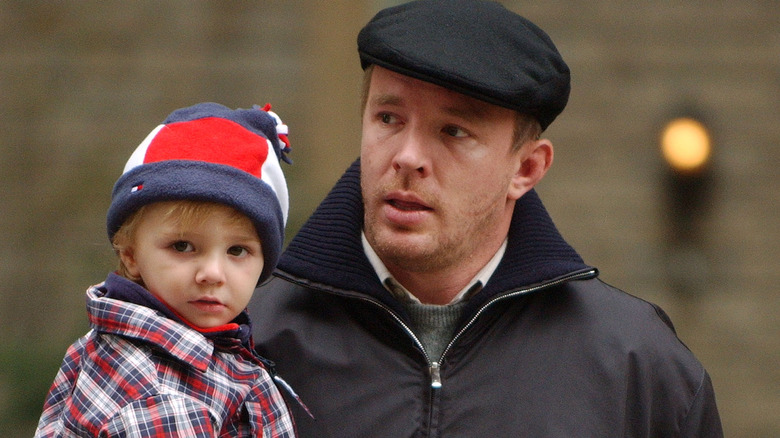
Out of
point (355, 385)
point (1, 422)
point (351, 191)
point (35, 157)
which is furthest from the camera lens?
point (35, 157)

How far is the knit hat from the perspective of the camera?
238 centimetres

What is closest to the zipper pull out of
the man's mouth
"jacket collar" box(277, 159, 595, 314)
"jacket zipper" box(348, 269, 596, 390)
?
"jacket zipper" box(348, 269, 596, 390)

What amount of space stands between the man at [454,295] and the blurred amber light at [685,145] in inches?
109

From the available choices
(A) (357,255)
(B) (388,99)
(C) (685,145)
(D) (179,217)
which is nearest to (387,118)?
(B) (388,99)

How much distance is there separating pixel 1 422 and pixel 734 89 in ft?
11.1

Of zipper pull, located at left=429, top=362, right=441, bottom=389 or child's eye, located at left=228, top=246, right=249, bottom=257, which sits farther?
zipper pull, located at left=429, top=362, right=441, bottom=389

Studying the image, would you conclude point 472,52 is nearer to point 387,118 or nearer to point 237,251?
point 387,118

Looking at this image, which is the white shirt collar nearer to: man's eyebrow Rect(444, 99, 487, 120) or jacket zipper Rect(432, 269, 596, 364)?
jacket zipper Rect(432, 269, 596, 364)

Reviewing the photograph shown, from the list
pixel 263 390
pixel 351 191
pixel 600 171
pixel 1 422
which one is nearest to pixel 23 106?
pixel 1 422

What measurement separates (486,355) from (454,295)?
211 mm

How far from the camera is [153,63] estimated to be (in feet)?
17.7

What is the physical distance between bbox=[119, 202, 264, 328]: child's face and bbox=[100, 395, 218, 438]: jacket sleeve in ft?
→ 0.68

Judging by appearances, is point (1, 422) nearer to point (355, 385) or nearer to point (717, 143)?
point (355, 385)

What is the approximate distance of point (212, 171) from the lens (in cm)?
241
